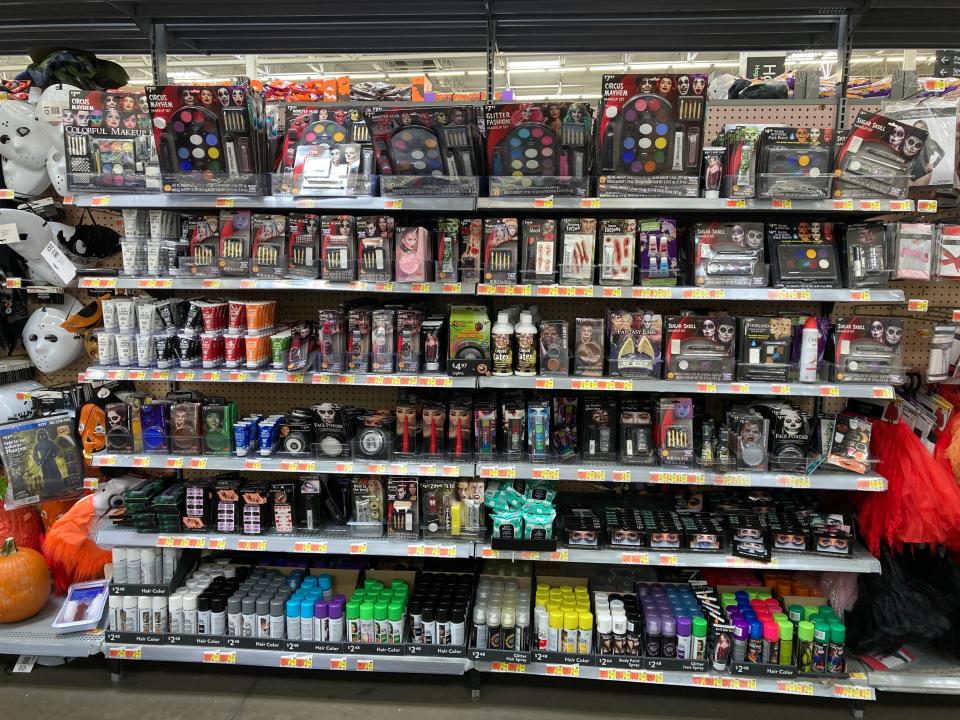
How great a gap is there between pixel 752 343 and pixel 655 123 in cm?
100

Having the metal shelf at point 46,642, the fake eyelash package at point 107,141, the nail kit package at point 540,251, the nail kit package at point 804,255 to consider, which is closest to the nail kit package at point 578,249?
the nail kit package at point 540,251

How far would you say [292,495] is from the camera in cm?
294

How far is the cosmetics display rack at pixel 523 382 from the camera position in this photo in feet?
8.68

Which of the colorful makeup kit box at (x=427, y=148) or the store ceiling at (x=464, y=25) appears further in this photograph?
the store ceiling at (x=464, y=25)

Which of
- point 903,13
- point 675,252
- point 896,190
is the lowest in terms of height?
point 675,252

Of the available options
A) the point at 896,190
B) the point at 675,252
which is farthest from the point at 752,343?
the point at 896,190

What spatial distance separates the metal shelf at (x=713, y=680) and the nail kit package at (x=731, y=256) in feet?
5.41

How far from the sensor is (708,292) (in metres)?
2.63

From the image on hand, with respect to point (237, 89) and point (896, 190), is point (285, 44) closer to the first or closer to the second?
point (237, 89)

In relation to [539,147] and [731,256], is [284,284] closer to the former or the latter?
[539,147]

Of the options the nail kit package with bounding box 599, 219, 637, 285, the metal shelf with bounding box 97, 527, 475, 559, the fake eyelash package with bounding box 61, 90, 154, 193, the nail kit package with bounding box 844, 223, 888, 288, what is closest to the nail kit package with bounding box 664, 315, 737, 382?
the nail kit package with bounding box 599, 219, 637, 285

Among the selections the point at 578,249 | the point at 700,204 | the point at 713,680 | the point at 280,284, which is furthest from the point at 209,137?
the point at 713,680

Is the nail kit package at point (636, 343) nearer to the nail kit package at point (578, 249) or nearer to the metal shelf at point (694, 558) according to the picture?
the nail kit package at point (578, 249)

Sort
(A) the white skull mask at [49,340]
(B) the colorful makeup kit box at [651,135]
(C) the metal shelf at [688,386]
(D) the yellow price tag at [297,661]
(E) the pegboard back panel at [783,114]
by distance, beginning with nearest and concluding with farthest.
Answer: (B) the colorful makeup kit box at [651,135]
(C) the metal shelf at [688,386]
(D) the yellow price tag at [297,661]
(E) the pegboard back panel at [783,114]
(A) the white skull mask at [49,340]
